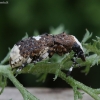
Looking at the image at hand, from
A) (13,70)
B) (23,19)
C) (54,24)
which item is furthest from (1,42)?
(13,70)

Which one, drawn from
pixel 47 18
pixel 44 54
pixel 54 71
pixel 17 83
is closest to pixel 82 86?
pixel 54 71

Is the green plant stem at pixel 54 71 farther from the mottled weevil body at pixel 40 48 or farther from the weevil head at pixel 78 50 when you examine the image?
the weevil head at pixel 78 50

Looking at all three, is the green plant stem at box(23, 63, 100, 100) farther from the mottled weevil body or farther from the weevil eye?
the weevil eye

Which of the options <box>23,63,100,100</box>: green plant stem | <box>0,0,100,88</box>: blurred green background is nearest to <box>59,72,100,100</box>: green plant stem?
<box>23,63,100,100</box>: green plant stem

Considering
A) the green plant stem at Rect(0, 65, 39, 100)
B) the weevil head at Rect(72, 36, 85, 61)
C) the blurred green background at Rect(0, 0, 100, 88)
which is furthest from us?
the blurred green background at Rect(0, 0, 100, 88)

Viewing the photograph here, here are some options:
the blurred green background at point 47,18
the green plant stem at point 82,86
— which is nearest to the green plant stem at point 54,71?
the green plant stem at point 82,86
